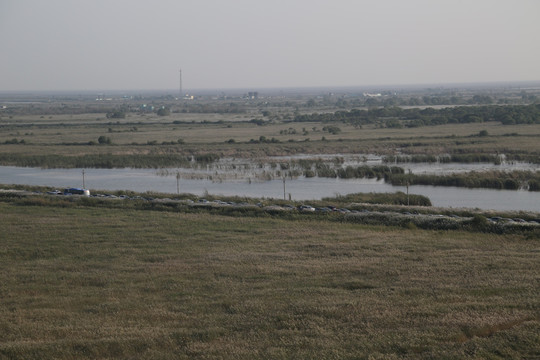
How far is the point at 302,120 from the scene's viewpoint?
70.1 metres

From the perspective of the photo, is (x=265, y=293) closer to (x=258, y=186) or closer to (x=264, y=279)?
(x=264, y=279)

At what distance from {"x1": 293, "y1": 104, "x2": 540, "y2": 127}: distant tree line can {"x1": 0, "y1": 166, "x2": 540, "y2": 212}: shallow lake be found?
29578mm

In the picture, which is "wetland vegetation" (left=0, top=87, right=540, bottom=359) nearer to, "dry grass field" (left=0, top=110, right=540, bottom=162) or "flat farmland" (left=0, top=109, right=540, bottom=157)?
"flat farmland" (left=0, top=109, right=540, bottom=157)

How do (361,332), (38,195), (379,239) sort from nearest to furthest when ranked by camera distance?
1. (361,332)
2. (379,239)
3. (38,195)

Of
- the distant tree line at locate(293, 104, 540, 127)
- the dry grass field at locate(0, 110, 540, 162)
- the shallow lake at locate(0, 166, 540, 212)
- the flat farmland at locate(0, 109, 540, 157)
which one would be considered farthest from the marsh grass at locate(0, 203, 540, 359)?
the distant tree line at locate(293, 104, 540, 127)

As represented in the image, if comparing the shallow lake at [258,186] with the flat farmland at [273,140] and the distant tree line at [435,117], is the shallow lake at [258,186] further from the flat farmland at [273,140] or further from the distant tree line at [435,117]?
the distant tree line at [435,117]

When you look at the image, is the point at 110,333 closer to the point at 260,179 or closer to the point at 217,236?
the point at 217,236

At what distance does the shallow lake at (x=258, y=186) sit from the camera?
82.5ft

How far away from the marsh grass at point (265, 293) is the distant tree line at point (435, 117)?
144 feet

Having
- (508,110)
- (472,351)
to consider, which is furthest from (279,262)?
(508,110)

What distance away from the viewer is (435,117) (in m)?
64.1

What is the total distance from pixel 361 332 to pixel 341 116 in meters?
64.9

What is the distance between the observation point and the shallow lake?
2516 centimetres

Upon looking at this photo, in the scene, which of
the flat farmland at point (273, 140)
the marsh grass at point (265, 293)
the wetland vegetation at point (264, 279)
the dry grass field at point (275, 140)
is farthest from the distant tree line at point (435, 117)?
the marsh grass at point (265, 293)
